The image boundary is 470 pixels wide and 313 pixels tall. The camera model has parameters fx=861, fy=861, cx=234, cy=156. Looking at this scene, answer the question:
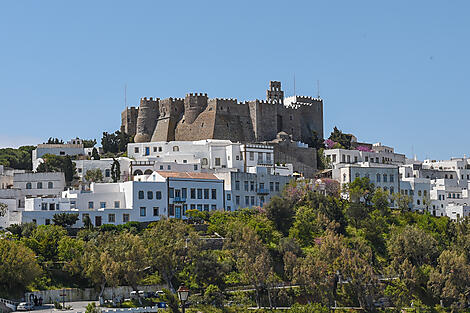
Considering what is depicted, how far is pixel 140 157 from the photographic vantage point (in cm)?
8706

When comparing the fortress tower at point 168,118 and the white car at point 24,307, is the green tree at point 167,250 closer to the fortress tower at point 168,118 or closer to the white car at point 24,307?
the white car at point 24,307

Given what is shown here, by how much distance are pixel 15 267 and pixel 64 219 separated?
1234 cm

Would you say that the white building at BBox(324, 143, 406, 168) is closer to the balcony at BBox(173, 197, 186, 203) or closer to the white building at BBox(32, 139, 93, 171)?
the balcony at BBox(173, 197, 186, 203)

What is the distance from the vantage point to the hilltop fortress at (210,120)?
9275 cm

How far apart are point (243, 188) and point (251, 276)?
728 inches

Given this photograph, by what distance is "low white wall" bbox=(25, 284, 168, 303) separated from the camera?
54281 millimetres

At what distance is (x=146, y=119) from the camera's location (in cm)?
9581

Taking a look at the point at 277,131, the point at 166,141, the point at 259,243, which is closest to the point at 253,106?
the point at 277,131

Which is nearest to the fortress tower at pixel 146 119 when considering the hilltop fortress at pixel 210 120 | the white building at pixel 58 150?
the hilltop fortress at pixel 210 120

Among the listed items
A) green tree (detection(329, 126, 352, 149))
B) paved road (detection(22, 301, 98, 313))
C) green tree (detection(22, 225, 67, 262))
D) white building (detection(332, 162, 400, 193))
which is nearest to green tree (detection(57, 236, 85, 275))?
green tree (detection(22, 225, 67, 262))

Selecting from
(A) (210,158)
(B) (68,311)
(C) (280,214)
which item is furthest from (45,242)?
(A) (210,158)

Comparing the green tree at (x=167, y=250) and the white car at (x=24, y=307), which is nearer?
the white car at (x=24, y=307)

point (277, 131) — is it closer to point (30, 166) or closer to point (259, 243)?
point (30, 166)

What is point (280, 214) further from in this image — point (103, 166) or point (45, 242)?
point (45, 242)
